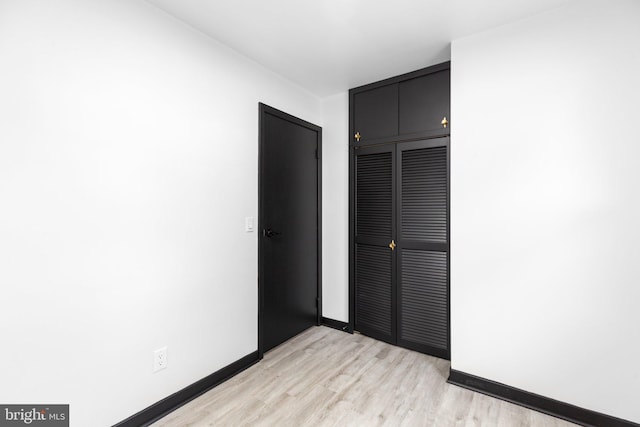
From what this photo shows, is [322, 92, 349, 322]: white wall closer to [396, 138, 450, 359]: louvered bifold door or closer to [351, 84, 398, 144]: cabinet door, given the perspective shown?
[351, 84, 398, 144]: cabinet door

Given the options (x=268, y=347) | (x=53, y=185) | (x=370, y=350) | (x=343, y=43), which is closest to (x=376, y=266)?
(x=370, y=350)

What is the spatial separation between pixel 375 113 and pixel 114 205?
7.91 feet

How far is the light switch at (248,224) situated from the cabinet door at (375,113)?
1424 millimetres

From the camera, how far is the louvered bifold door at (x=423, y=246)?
2.56 metres

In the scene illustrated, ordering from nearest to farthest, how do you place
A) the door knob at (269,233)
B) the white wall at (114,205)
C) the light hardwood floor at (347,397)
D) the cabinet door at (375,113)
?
the white wall at (114,205), the light hardwood floor at (347,397), the door knob at (269,233), the cabinet door at (375,113)

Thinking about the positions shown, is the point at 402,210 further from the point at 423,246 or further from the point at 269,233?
the point at 269,233

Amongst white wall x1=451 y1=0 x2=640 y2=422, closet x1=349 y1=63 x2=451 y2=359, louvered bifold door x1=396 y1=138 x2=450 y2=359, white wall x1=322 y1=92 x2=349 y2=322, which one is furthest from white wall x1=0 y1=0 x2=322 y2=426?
white wall x1=451 y1=0 x2=640 y2=422

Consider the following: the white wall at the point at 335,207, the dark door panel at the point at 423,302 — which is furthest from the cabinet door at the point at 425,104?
the dark door panel at the point at 423,302

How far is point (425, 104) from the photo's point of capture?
2664 millimetres

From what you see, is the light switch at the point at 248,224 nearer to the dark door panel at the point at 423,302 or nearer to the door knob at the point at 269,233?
the door knob at the point at 269,233

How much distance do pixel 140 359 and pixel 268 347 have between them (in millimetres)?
1188

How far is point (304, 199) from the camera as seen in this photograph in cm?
316

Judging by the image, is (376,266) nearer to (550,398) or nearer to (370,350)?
(370,350)

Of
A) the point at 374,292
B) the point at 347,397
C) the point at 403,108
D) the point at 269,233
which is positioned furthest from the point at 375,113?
the point at 347,397
